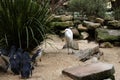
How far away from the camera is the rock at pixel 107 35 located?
992cm

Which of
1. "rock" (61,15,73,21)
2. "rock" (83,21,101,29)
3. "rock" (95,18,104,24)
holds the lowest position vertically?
"rock" (83,21,101,29)

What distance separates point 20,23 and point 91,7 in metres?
5.36

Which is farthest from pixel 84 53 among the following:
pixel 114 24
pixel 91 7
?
pixel 91 7

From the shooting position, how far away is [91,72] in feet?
18.7

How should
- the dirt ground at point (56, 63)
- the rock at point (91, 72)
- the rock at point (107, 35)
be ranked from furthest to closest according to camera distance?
the rock at point (107, 35) < the dirt ground at point (56, 63) < the rock at point (91, 72)

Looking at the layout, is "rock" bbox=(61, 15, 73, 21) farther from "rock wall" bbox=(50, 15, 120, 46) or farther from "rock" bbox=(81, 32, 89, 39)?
"rock" bbox=(81, 32, 89, 39)

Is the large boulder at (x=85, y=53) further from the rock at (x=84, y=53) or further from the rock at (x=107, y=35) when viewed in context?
the rock at (x=107, y=35)

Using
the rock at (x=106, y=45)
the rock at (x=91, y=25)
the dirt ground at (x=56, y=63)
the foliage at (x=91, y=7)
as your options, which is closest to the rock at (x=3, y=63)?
the dirt ground at (x=56, y=63)

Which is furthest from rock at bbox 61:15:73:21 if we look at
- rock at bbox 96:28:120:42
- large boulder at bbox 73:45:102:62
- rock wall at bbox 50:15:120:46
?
large boulder at bbox 73:45:102:62

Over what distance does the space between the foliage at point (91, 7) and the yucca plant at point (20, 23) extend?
4.86 meters

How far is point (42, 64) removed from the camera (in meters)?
6.78

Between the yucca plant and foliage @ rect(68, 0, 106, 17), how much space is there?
4861 millimetres

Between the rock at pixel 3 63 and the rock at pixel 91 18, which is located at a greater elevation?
the rock at pixel 91 18

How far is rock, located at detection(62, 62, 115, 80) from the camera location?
558 centimetres
